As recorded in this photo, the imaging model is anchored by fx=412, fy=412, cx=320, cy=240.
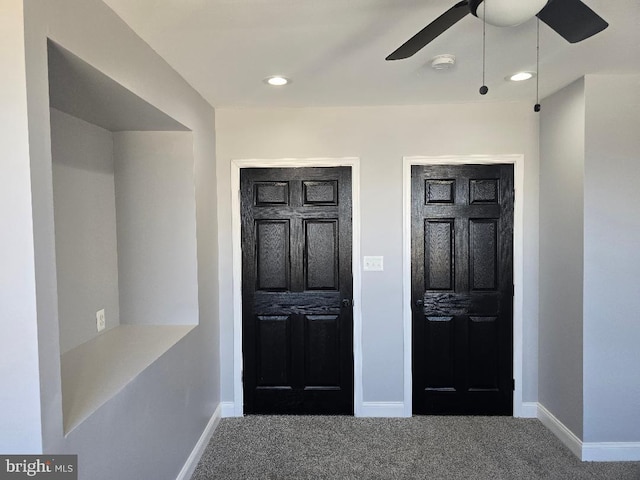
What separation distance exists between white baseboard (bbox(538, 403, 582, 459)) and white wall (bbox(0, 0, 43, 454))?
300 centimetres

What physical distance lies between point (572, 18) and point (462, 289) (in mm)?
2165

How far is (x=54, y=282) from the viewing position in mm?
1346

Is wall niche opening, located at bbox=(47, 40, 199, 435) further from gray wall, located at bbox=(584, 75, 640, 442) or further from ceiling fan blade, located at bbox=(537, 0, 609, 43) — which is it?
gray wall, located at bbox=(584, 75, 640, 442)

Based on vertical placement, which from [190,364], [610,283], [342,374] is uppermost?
[610,283]

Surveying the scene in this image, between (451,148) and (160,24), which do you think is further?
(451,148)

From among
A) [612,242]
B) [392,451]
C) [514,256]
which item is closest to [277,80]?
[514,256]

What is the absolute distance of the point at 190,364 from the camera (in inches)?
104

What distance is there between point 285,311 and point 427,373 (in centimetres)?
123

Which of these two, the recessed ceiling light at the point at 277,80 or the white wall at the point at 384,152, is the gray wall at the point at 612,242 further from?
the recessed ceiling light at the point at 277,80

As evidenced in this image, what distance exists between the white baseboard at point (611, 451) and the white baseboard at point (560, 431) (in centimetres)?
5

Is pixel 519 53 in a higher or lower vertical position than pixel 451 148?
higher

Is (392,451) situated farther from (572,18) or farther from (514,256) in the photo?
(572,18)

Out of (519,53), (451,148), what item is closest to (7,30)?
(519,53)

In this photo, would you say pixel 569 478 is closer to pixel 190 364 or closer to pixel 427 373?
pixel 427 373
